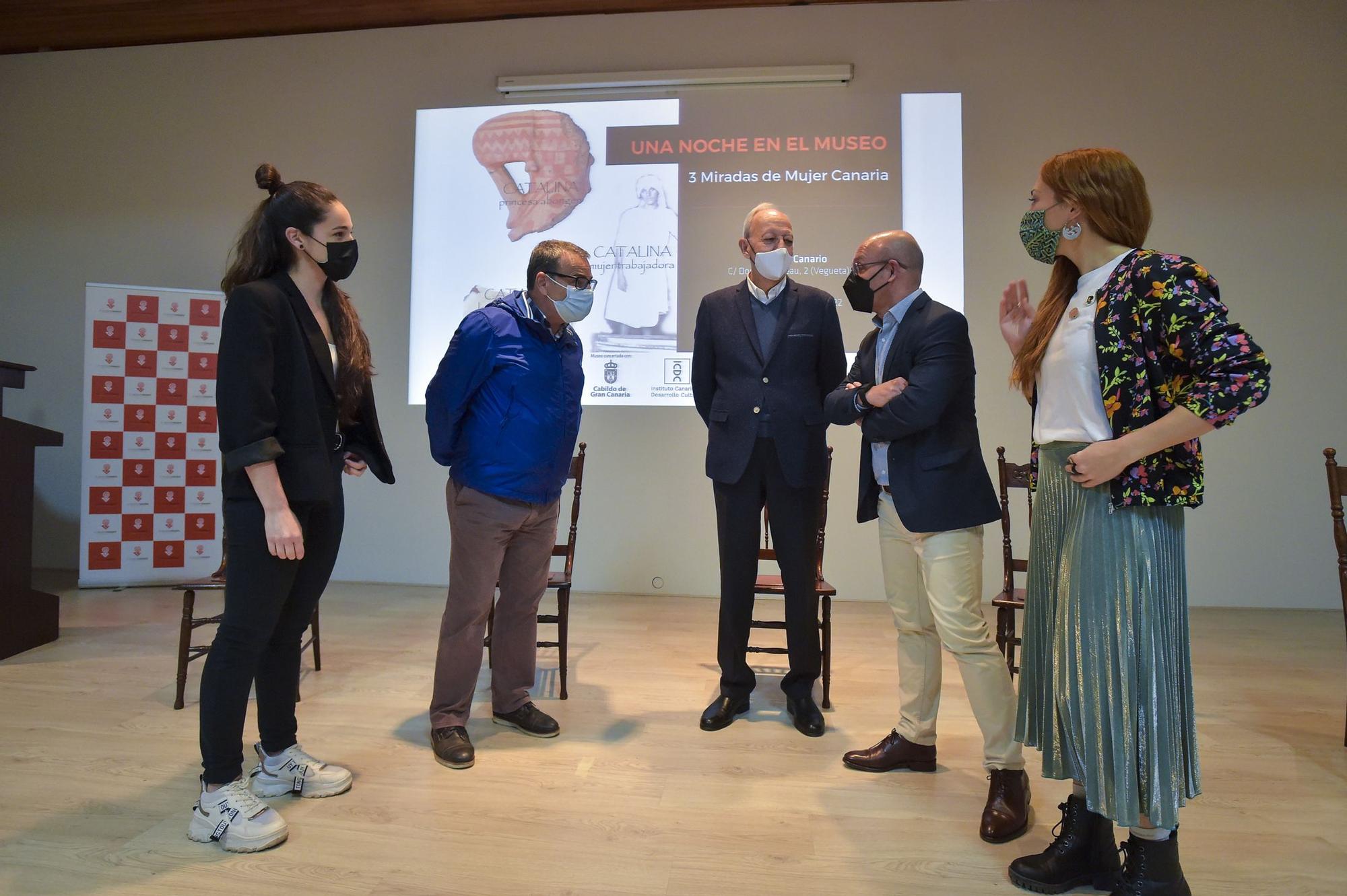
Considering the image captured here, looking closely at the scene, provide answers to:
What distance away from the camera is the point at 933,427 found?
82.7 inches

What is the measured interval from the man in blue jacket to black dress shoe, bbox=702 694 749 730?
2.53ft

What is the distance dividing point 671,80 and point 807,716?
12.5ft

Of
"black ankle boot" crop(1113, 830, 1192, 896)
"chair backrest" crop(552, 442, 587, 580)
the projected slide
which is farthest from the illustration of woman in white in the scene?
"black ankle boot" crop(1113, 830, 1192, 896)

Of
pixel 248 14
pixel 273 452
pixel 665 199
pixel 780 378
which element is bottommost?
pixel 273 452

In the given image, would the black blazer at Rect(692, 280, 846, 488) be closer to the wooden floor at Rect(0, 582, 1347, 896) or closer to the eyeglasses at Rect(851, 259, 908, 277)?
the eyeglasses at Rect(851, 259, 908, 277)

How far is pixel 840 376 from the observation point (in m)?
2.71

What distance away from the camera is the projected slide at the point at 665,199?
4.66m

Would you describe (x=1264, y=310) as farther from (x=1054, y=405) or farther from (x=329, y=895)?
(x=329, y=895)

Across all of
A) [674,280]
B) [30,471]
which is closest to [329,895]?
[30,471]

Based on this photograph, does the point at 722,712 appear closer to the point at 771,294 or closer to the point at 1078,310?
the point at 771,294

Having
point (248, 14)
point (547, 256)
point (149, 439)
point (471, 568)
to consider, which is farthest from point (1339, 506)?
point (248, 14)

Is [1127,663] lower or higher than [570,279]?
lower

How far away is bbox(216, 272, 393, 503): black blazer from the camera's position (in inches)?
67.0

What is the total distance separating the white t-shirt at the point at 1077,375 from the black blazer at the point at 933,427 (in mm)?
441
